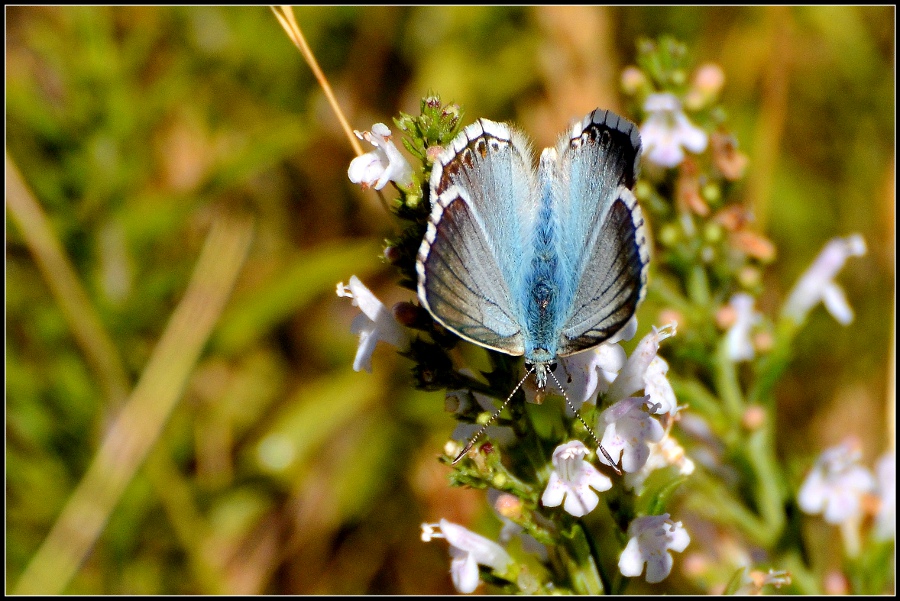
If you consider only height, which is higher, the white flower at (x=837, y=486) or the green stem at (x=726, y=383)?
the green stem at (x=726, y=383)

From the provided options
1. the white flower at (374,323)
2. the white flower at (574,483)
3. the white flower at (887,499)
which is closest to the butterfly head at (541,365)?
the white flower at (574,483)

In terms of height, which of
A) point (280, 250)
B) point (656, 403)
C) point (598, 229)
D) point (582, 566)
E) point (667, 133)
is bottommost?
point (582, 566)

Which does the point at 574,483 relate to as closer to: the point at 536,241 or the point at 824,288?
the point at 536,241

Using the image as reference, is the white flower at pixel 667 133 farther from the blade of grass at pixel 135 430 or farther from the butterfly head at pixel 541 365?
the blade of grass at pixel 135 430

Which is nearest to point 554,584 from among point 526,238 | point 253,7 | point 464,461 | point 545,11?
point 464,461

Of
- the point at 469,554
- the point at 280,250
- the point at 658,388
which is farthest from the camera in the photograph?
the point at 280,250

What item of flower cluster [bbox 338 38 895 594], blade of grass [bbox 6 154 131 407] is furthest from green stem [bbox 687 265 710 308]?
blade of grass [bbox 6 154 131 407]

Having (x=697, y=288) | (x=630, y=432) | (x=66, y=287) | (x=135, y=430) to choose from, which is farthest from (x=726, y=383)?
(x=66, y=287)
